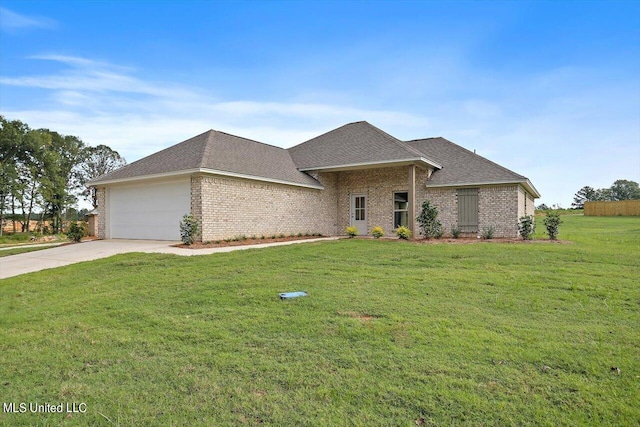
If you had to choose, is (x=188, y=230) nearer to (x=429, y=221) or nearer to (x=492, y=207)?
(x=429, y=221)

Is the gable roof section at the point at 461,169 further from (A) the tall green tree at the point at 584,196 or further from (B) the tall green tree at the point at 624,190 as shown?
(B) the tall green tree at the point at 624,190

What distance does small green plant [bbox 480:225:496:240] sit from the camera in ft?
48.0

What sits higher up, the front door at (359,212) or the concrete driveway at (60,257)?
the front door at (359,212)

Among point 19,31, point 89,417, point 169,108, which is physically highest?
point 19,31

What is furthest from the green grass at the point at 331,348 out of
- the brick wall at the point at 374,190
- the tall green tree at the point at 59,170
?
the tall green tree at the point at 59,170

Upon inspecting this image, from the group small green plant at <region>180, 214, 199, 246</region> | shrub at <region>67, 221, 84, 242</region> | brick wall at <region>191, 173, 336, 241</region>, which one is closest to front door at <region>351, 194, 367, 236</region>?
brick wall at <region>191, 173, 336, 241</region>

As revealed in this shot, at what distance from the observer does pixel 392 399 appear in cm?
280

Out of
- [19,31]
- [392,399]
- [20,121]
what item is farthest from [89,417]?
[20,121]

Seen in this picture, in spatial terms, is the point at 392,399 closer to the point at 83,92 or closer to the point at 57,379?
the point at 57,379

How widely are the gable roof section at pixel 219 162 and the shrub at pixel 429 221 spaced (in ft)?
18.3

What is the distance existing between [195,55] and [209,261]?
907 cm

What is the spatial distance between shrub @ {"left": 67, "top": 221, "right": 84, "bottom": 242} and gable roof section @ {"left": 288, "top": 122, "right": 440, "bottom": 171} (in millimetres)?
10180

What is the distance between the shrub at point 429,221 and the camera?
14125mm

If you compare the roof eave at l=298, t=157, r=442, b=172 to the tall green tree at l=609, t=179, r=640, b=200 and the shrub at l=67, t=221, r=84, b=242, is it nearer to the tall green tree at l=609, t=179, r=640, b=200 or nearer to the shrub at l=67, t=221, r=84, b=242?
the shrub at l=67, t=221, r=84, b=242
